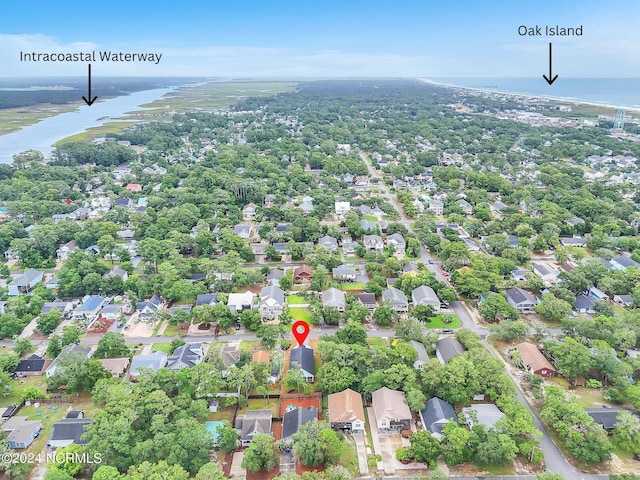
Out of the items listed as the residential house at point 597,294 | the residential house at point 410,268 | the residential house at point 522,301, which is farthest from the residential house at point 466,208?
the residential house at point 522,301

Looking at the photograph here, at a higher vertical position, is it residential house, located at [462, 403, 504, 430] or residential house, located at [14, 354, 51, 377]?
residential house, located at [14, 354, 51, 377]

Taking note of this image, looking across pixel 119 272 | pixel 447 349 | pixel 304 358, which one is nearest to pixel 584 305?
pixel 447 349

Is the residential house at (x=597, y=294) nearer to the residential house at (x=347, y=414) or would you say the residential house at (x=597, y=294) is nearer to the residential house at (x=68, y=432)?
the residential house at (x=347, y=414)

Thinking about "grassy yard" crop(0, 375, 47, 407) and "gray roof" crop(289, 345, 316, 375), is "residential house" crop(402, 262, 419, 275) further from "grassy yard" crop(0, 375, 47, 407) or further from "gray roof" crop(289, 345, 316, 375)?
"grassy yard" crop(0, 375, 47, 407)

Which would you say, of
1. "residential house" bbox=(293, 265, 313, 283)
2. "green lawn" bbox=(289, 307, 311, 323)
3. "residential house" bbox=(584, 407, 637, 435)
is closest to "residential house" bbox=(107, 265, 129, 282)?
"residential house" bbox=(293, 265, 313, 283)

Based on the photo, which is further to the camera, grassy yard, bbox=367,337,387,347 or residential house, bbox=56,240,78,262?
residential house, bbox=56,240,78,262

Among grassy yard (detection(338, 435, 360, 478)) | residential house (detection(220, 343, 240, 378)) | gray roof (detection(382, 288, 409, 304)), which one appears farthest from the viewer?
gray roof (detection(382, 288, 409, 304))

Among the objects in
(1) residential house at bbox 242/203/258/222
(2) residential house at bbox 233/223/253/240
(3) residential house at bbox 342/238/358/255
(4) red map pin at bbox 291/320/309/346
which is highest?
(1) residential house at bbox 242/203/258/222
